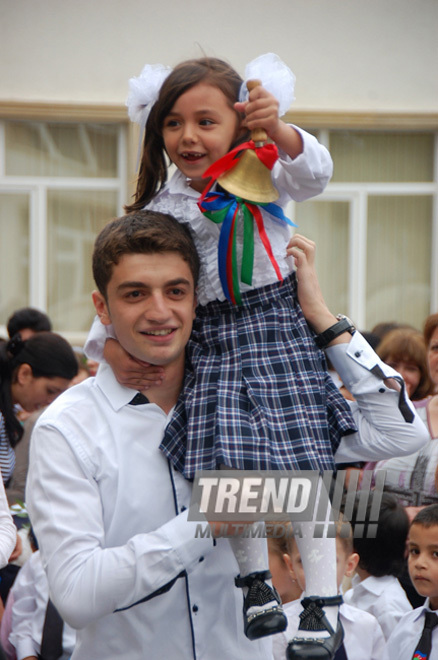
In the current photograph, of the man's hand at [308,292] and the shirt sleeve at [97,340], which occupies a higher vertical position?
the man's hand at [308,292]

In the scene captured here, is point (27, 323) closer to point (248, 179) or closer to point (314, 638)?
point (248, 179)

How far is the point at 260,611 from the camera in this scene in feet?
7.38

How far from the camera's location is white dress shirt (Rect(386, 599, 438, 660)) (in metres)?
3.23

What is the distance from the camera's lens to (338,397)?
2.50 metres

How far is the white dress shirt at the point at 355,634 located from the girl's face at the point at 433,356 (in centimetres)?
149

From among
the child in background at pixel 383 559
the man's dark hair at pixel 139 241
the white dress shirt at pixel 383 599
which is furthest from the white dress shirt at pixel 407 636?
the man's dark hair at pixel 139 241

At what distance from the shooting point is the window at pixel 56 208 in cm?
937

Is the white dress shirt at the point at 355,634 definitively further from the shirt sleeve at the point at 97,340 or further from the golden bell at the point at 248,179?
the golden bell at the point at 248,179

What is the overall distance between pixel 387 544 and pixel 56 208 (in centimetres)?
671

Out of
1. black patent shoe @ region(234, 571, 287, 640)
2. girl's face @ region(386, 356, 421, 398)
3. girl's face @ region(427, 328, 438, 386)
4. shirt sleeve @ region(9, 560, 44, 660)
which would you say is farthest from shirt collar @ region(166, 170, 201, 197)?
girl's face @ region(386, 356, 421, 398)

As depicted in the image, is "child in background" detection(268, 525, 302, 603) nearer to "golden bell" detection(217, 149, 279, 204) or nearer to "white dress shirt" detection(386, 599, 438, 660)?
"white dress shirt" detection(386, 599, 438, 660)

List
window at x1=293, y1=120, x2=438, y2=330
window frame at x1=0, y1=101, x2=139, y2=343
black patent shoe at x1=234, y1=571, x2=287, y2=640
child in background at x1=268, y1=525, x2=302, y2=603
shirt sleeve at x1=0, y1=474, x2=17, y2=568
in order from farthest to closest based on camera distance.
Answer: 1. window at x1=293, y1=120, x2=438, y2=330
2. window frame at x1=0, y1=101, x2=139, y2=343
3. child in background at x1=268, y1=525, x2=302, y2=603
4. shirt sleeve at x1=0, y1=474, x2=17, y2=568
5. black patent shoe at x1=234, y1=571, x2=287, y2=640

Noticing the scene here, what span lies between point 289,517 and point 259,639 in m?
0.36

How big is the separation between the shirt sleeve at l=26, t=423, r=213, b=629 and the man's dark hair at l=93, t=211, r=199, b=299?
47 cm
